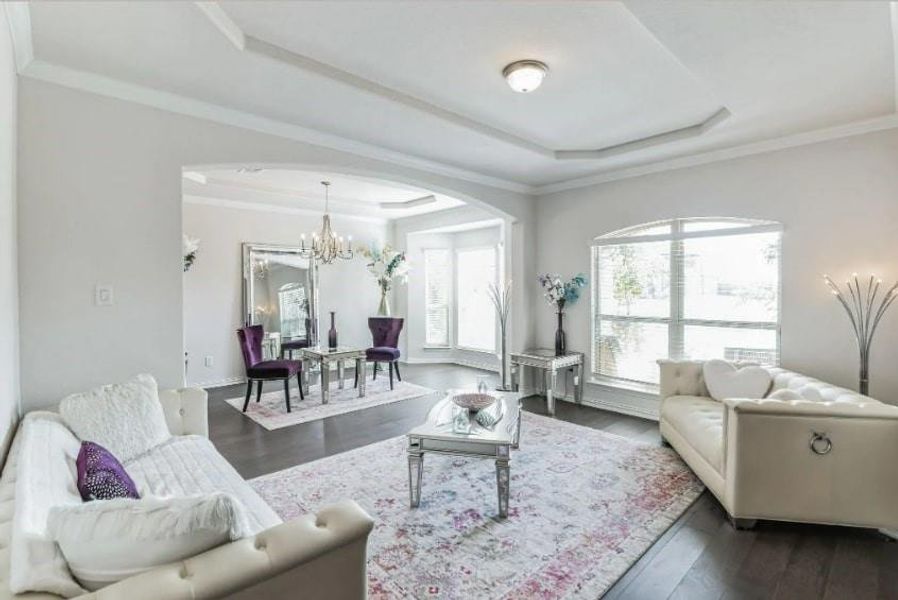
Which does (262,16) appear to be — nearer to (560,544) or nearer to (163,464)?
(163,464)

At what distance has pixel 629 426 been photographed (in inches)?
171

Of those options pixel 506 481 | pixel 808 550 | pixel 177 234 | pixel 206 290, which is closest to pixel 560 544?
pixel 506 481

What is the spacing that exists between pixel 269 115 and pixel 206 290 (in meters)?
3.73

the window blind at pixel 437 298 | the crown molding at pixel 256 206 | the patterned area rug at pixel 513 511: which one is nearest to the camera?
the patterned area rug at pixel 513 511

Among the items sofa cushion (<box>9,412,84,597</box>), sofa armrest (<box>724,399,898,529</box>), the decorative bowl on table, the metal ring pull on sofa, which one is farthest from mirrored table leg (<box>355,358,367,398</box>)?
the metal ring pull on sofa

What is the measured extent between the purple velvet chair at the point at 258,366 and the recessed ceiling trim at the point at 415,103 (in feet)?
10.8

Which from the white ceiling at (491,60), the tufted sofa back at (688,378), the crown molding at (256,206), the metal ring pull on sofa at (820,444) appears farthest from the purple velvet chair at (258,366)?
the metal ring pull on sofa at (820,444)

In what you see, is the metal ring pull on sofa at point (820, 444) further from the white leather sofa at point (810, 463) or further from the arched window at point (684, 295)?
the arched window at point (684, 295)

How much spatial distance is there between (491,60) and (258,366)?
4079 millimetres

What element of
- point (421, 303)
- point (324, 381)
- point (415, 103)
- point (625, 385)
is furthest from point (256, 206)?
point (625, 385)

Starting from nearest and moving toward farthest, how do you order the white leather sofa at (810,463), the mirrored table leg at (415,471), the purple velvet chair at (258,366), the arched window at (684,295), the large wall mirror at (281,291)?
the white leather sofa at (810,463), the mirrored table leg at (415,471), the arched window at (684,295), the purple velvet chair at (258,366), the large wall mirror at (281,291)

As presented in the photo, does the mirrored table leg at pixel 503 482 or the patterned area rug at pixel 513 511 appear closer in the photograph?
the patterned area rug at pixel 513 511

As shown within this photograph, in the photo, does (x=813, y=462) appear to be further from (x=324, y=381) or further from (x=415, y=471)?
(x=324, y=381)

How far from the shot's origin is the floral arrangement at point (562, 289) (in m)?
5.11
